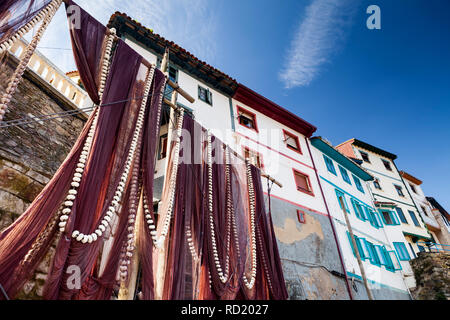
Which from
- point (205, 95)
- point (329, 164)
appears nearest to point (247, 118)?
point (205, 95)

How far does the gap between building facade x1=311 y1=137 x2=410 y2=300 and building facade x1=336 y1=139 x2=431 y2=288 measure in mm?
694

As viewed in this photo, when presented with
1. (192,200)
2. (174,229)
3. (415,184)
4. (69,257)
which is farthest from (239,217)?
(415,184)

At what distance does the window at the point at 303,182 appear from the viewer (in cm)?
1409

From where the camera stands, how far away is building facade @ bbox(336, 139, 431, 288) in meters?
21.0

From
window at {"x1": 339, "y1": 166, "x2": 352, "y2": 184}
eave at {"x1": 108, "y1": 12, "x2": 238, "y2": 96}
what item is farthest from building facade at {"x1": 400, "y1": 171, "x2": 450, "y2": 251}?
eave at {"x1": 108, "y1": 12, "x2": 238, "y2": 96}

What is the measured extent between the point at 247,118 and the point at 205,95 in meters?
3.02

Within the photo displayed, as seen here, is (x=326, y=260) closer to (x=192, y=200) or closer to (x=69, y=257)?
(x=192, y=200)

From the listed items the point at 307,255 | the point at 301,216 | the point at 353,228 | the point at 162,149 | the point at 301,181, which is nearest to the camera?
the point at 162,149

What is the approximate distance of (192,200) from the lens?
4402mm

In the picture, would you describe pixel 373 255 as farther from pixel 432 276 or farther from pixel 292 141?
pixel 292 141

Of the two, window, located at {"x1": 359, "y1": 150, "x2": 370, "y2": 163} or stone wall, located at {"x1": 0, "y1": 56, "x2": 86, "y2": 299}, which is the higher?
window, located at {"x1": 359, "y1": 150, "x2": 370, "y2": 163}

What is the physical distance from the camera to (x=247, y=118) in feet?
47.0

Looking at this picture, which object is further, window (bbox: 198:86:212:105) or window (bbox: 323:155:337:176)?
window (bbox: 323:155:337:176)

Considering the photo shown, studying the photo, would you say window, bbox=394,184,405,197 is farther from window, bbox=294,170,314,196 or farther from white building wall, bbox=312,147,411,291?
window, bbox=294,170,314,196
